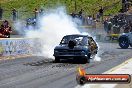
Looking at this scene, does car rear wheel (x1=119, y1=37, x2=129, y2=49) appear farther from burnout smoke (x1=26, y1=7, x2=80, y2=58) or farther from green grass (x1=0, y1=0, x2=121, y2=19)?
green grass (x1=0, y1=0, x2=121, y2=19)

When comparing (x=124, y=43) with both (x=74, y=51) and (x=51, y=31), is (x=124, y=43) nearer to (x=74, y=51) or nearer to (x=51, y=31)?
(x=51, y=31)

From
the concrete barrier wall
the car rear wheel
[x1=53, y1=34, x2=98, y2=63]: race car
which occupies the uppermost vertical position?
[x1=53, y1=34, x2=98, y2=63]: race car

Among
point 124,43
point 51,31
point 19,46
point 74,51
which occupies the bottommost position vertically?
point 124,43

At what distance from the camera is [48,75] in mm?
15219

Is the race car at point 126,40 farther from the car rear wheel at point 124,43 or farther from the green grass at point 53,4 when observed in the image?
the green grass at point 53,4

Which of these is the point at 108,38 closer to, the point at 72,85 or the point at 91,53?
the point at 91,53

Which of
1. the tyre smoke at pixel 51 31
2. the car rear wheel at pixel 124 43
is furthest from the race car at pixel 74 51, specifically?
the car rear wheel at pixel 124 43

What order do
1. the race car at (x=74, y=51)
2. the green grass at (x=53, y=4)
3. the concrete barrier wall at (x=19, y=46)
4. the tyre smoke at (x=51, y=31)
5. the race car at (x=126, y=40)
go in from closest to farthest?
the race car at (x=74, y=51) → the concrete barrier wall at (x=19, y=46) → the tyre smoke at (x=51, y=31) → the race car at (x=126, y=40) → the green grass at (x=53, y=4)

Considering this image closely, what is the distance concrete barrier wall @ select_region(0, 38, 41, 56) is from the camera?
24141 mm

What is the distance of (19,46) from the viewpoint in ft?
85.6

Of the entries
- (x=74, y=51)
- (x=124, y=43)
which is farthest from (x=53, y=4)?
(x=74, y=51)

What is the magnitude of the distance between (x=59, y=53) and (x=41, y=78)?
651 cm

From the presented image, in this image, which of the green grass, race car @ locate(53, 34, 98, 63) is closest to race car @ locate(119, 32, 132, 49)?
race car @ locate(53, 34, 98, 63)

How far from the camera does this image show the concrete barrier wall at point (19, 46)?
24141 mm
